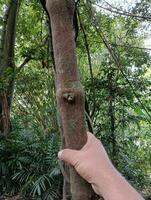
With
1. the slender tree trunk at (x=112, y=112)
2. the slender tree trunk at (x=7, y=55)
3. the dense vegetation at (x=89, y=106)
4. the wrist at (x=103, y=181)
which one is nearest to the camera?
the wrist at (x=103, y=181)

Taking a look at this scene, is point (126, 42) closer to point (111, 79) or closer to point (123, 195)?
point (111, 79)

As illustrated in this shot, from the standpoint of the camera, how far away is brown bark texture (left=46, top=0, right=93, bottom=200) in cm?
120

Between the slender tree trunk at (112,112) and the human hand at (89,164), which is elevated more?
the slender tree trunk at (112,112)

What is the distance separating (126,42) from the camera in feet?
18.2

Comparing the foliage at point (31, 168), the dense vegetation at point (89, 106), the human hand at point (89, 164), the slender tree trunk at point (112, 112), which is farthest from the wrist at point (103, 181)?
the slender tree trunk at point (112, 112)

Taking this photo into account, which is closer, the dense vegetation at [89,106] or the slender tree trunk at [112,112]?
the dense vegetation at [89,106]

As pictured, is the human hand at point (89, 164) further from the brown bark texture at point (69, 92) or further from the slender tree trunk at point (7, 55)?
the slender tree trunk at point (7, 55)

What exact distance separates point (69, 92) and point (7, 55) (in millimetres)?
5351

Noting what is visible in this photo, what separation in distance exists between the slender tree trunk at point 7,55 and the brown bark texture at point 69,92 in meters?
4.34

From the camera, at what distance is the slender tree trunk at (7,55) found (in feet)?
18.6

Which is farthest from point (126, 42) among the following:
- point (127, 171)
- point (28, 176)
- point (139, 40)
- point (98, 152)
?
point (98, 152)

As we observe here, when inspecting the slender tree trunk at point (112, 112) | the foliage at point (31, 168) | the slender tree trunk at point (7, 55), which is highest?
the slender tree trunk at point (7, 55)

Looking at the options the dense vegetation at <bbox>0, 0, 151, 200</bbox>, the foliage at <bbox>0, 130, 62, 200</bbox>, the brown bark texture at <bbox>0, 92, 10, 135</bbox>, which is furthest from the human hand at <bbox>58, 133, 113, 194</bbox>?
the brown bark texture at <bbox>0, 92, 10, 135</bbox>

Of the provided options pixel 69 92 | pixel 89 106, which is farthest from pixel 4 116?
pixel 69 92
